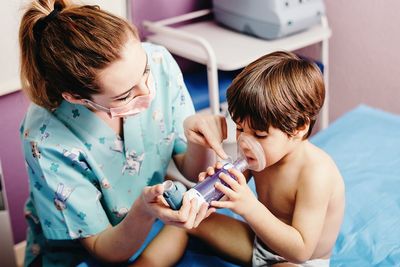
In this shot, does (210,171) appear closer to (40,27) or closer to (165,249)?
(165,249)

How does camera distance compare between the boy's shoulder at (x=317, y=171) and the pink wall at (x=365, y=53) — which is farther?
the pink wall at (x=365, y=53)

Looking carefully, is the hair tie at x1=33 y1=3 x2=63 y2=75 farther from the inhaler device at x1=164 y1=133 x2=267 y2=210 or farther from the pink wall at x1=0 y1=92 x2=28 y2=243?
the pink wall at x1=0 y1=92 x2=28 y2=243

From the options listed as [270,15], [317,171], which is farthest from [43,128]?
[270,15]

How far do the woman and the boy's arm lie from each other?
141mm

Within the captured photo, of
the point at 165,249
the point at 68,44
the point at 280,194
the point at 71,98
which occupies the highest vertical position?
the point at 68,44

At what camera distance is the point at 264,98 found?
102 centimetres

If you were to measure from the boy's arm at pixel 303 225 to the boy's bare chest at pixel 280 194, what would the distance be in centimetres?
3

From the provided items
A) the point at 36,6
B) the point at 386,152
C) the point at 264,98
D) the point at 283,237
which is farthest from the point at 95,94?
the point at 386,152

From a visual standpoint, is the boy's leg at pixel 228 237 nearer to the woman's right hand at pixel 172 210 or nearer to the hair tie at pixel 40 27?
the woman's right hand at pixel 172 210

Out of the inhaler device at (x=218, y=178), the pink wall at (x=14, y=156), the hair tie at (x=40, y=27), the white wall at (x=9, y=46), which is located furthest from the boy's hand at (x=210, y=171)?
the pink wall at (x=14, y=156)

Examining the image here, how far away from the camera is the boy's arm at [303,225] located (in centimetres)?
103

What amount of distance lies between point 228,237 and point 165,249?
0.14 meters

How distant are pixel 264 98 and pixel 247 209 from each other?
0.19 meters

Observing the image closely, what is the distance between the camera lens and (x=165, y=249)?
1221mm
